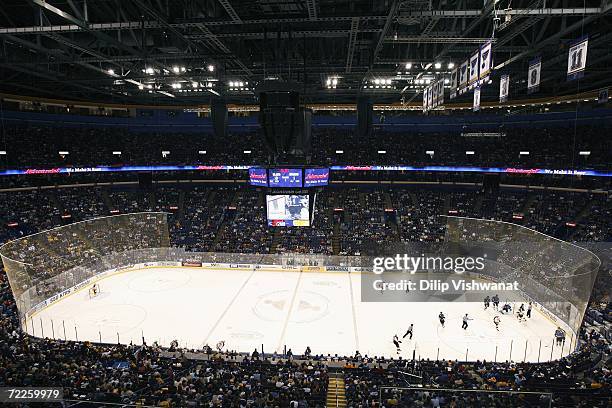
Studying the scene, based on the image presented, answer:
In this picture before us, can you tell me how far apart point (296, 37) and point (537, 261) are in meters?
17.1

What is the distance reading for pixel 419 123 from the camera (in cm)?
4475

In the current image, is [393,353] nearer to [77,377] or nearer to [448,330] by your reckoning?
[448,330]

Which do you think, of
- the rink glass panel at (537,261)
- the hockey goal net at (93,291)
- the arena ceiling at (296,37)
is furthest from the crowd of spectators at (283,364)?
the arena ceiling at (296,37)

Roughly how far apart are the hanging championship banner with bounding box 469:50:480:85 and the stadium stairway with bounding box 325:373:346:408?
1072 centimetres

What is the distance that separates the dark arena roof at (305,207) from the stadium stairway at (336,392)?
18 cm

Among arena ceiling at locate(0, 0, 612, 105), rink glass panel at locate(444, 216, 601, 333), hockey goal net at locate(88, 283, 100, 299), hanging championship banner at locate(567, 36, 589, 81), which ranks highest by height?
arena ceiling at locate(0, 0, 612, 105)

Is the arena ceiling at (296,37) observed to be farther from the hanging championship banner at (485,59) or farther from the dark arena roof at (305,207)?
the hanging championship banner at (485,59)

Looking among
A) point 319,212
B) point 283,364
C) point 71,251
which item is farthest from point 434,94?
point 71,251

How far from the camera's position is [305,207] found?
23312mm

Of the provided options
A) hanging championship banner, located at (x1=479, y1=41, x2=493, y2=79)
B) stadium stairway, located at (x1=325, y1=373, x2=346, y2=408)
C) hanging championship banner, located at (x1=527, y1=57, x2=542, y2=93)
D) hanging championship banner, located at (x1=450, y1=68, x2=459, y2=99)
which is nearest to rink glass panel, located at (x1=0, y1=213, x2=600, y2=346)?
hanging championship banner, located at (x1=527, y1=57, x2=542, y2=93)

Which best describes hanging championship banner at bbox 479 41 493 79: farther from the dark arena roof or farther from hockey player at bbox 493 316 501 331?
hockey player at bbox 493 316 501 331

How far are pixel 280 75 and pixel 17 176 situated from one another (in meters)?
28.7

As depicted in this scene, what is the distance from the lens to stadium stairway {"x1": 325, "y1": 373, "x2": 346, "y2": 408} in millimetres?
12348

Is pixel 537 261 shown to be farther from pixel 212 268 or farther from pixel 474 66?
pixel 212 268
